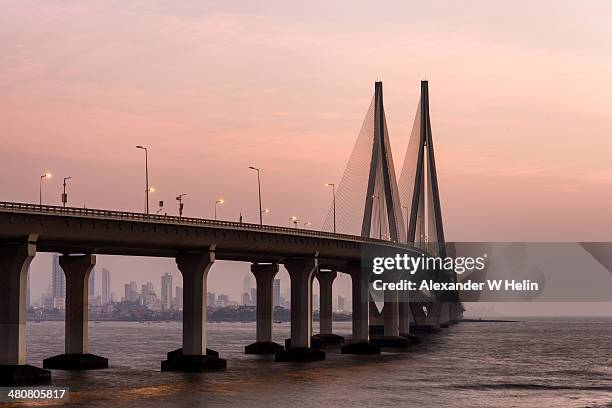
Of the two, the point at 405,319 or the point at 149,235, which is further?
the point at 405,319

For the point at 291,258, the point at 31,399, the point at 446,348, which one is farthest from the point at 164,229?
the point at 446,348

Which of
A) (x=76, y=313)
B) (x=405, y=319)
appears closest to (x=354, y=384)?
(x=76, y=313)

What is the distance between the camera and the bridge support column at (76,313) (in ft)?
311

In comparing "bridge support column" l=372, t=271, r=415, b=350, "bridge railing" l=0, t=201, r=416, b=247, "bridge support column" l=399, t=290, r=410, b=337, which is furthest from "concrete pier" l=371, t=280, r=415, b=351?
"bridge railing" l=0, t=201, r=416, b=247

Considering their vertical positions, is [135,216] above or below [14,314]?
above

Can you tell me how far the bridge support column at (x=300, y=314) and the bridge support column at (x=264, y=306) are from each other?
13.2 metres

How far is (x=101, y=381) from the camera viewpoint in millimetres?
86375

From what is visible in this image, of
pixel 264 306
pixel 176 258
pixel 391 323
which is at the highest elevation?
pixel 176 258

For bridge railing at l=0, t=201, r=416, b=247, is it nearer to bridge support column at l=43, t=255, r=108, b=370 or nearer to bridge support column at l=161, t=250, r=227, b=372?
bridge support column at l=161, t=250, r=227, b=372

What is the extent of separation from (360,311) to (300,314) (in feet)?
76.7

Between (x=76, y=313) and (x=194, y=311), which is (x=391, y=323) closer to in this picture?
(x=194, y=311)

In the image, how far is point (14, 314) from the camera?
7312cm

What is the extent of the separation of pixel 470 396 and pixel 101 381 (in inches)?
1130

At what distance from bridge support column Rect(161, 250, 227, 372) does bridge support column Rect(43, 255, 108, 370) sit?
8.04 meters
